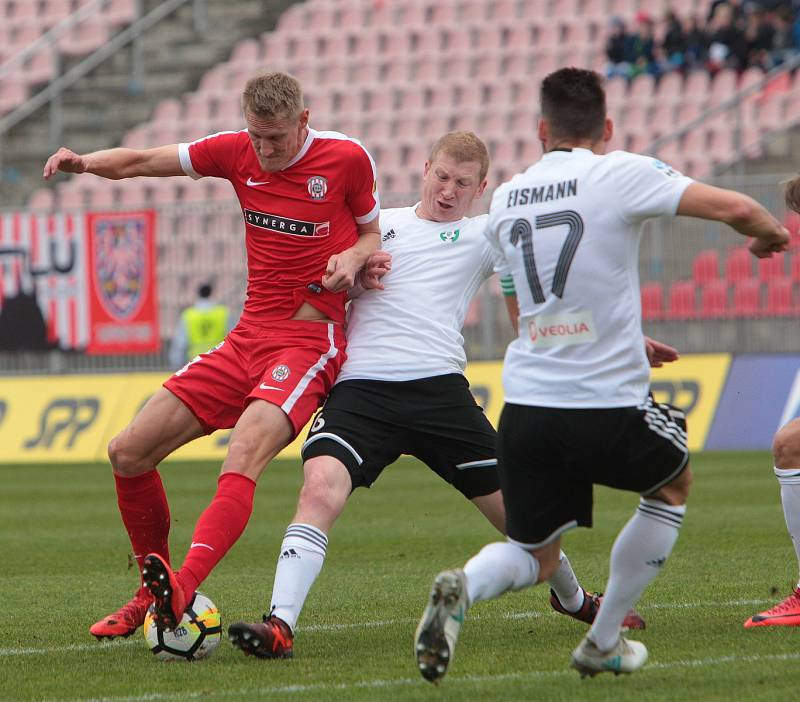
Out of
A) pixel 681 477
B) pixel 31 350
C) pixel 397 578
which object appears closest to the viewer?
pixel 681 477

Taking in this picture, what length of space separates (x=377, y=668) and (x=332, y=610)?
1.68 meters

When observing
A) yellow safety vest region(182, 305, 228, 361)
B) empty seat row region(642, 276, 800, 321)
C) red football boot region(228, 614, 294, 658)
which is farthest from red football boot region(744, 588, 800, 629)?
yellow safety vest region(182, 305, 228, 361)

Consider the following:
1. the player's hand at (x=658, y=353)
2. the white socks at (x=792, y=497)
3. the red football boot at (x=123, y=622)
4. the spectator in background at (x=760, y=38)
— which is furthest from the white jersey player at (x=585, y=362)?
the spectator in background at (x=760, y=38)

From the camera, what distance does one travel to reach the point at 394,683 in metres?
5.30

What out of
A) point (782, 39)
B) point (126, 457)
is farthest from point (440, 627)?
point (782, 39)

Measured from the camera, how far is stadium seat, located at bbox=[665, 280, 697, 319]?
60.1ft

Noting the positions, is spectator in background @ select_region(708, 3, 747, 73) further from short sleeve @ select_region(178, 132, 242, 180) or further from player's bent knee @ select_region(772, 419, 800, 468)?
short sleeve @ select_region(178, 132, 242, 180)

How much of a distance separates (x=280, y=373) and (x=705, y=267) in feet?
42.2

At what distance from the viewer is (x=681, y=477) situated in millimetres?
5109

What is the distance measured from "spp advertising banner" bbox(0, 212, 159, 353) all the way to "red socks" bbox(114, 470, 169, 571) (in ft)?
45.2

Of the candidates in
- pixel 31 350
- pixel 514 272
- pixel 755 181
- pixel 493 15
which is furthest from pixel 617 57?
pixel 514 272

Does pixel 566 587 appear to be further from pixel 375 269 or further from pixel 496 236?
pixel 496 236

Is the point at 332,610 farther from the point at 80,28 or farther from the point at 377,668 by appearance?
the point at 80,28

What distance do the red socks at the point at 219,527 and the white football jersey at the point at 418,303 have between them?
71 cm
